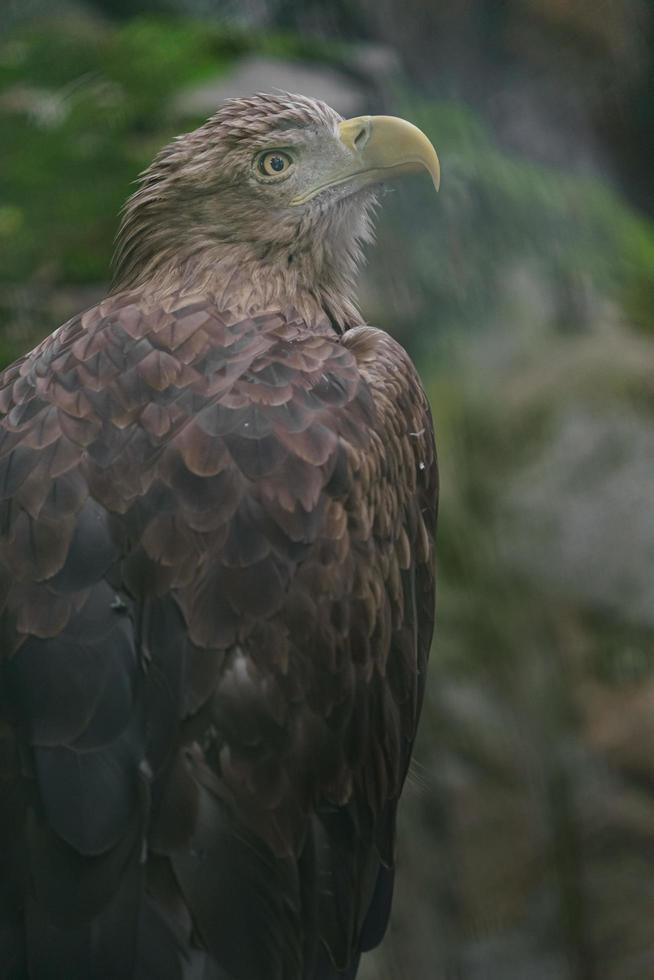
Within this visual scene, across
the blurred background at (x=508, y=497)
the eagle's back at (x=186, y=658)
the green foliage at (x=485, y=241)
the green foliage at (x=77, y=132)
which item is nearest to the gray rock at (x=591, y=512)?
the blurred background at (x=508, y=497)

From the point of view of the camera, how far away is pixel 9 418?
3104 millimetres

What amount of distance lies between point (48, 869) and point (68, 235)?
3110 millimetres

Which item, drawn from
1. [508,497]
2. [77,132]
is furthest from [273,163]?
[508,497]

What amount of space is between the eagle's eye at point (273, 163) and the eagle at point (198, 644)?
0.44 metres

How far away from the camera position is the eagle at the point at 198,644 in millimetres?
2781

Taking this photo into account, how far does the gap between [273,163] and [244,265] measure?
0.83ft

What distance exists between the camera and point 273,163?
11.7 ft

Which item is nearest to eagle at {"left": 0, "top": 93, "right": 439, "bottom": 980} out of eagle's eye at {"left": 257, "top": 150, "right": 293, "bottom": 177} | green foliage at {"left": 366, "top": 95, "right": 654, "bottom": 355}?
eagle's eye at {"left": 257, "top": 150, "right": 293, "bottom": 177}

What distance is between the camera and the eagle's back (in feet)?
9.11

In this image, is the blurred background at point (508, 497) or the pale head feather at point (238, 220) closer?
the pale head feather at point (238, 220)

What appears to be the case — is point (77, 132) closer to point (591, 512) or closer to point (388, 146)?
point (388, 146)

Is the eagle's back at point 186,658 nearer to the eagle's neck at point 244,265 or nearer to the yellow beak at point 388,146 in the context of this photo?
the eagle's neck at point 244,265

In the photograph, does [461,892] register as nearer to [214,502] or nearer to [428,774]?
[428,774]

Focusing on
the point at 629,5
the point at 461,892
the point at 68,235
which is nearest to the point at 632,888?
the point at 461,892
